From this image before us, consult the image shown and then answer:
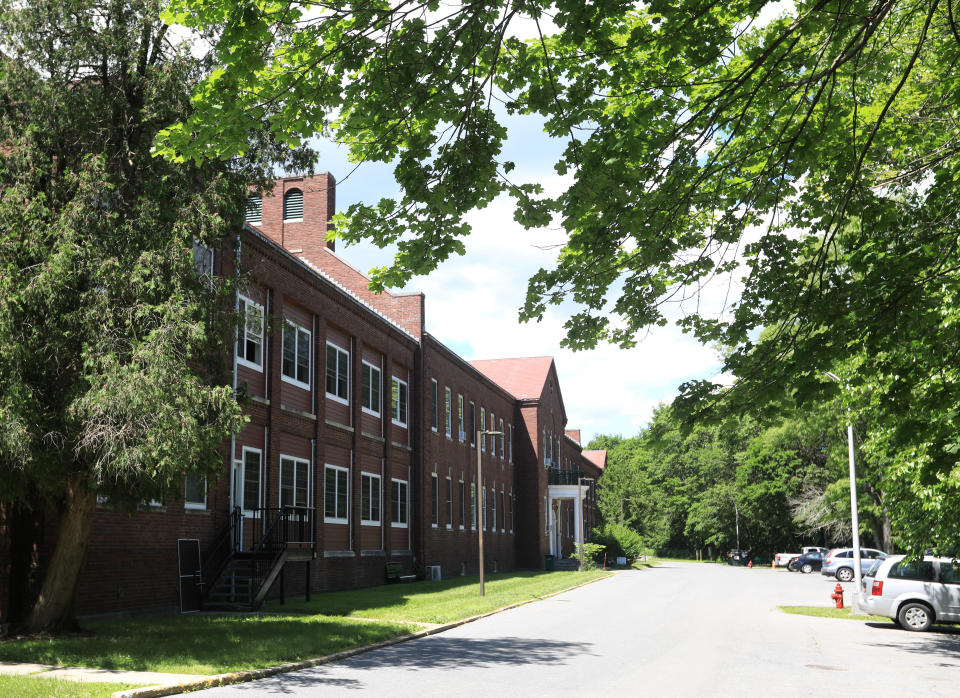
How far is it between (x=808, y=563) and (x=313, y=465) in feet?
130

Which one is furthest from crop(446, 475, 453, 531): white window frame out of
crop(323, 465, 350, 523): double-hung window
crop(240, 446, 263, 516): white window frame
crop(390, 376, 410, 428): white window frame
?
crop(240, 446, 263, 516): white window frame

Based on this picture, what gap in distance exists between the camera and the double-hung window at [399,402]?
109ft

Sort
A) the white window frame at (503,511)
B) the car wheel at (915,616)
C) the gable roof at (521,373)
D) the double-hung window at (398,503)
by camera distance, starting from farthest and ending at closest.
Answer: the gable roof at (521,373) → the white window frame at (503,511) → the double-hung window at (398,503) → the car wheel at (915,616)

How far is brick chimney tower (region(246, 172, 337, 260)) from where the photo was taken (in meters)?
35.4

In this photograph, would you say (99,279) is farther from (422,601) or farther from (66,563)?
(422,601)

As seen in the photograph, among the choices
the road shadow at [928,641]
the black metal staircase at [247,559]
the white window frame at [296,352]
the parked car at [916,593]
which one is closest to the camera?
the road shadow at [928,641]

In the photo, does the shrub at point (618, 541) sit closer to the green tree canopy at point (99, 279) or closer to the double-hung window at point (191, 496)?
the double-hung window at point (191, 496)

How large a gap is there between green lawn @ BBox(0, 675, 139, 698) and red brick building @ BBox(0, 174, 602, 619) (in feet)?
14.5

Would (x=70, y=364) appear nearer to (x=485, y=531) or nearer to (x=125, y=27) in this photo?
(x=125, y=27)

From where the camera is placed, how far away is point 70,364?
12844 mm

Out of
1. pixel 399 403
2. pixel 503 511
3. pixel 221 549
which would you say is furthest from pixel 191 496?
pixel 503 511

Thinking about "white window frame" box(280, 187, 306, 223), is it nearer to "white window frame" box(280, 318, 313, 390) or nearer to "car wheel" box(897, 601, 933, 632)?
"white window frame" box(280, 318, 313, 390)

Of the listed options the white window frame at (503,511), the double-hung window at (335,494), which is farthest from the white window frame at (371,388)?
the white window frame at (503,511)

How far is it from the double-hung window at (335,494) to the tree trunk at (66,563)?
1222 cm
